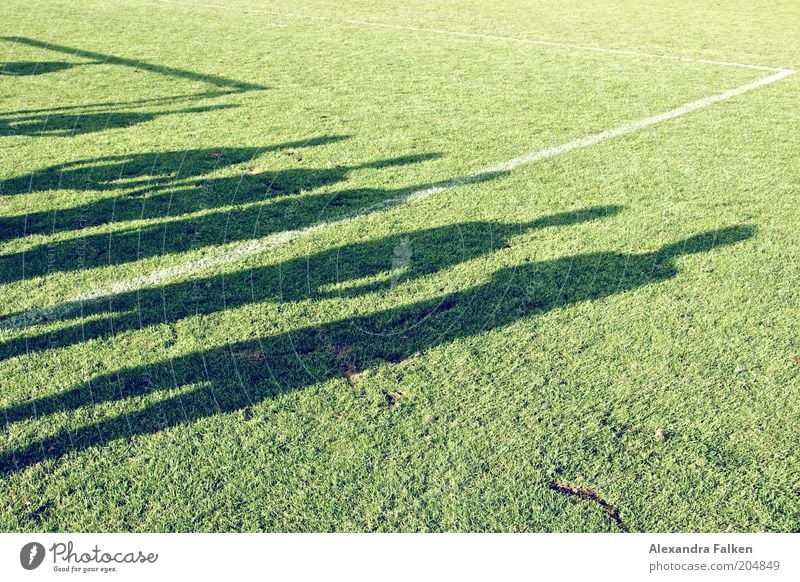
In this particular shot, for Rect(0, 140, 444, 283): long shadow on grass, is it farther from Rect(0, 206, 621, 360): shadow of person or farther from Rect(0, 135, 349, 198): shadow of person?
Rect(0, 206, 621, 360): shadow of person

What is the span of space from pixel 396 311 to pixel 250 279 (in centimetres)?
94

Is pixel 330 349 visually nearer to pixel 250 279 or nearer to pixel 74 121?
pixel 250 279

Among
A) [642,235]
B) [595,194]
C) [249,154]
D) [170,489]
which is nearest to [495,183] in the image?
[595,194]

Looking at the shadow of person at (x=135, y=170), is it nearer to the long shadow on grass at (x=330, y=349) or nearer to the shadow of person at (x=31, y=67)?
the long shadow on grass at (x=330, y=349)

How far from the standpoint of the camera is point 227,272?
452 centimetres

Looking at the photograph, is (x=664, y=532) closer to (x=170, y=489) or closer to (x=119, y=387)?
(x=170, y=489)

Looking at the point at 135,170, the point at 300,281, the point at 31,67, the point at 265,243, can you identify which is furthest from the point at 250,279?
the point at 31,67

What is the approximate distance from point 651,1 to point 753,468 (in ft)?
51.8

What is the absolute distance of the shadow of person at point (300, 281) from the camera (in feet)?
13.1

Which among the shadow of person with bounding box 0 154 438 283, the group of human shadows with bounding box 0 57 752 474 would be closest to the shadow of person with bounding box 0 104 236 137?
the group of human shadows with bounding box 0 57 752 474

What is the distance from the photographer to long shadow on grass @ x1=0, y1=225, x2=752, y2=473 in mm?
3328

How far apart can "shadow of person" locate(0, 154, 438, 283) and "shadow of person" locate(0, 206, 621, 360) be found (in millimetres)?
517

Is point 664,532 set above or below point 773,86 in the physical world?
below

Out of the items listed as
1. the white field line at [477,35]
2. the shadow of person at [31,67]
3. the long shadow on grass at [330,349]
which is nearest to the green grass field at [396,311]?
the long shadow on grass at [330,349]
